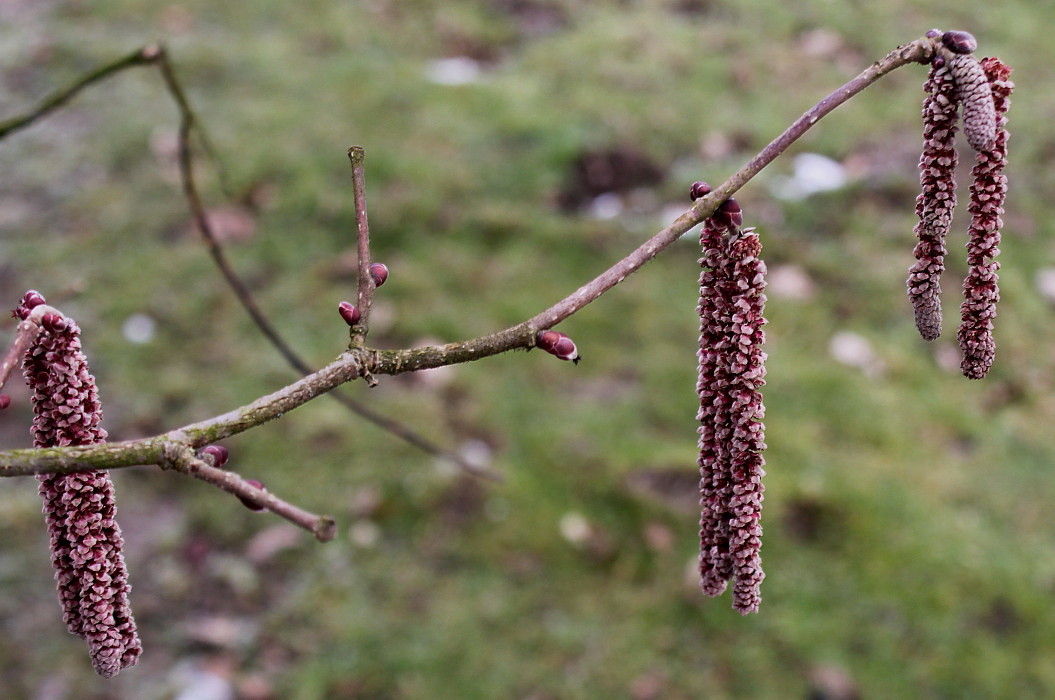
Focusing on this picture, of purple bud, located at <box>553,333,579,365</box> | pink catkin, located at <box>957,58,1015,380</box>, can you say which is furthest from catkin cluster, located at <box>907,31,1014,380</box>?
purple bud, located at <box>553,333,579,365</box>

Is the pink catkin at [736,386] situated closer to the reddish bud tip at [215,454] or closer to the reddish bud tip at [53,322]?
the reddish bud tip at [215,454]

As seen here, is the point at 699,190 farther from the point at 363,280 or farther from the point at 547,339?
the point at 363,280

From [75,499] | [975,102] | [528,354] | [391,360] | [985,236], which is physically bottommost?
[528,354]

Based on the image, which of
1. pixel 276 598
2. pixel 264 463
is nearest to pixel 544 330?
pixel 276 598

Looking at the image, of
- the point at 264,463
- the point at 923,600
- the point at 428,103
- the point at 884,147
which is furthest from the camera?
the point at 428,103

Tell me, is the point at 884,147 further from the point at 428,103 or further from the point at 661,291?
the point at 428,103

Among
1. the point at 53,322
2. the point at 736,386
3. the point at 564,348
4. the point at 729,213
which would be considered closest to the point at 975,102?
the point at 729,213

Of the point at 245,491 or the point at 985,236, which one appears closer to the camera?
the point at 245,491
